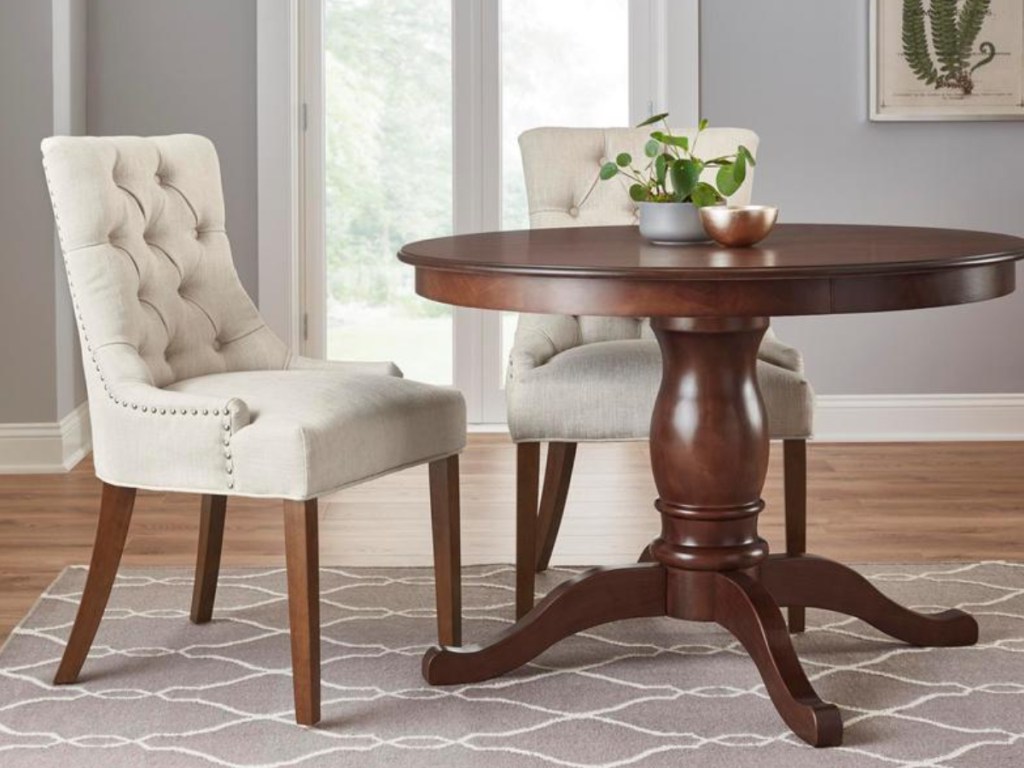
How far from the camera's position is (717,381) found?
2.44 m

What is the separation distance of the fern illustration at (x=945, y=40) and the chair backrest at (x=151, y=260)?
248 centimetres

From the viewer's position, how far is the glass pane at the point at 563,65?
475cm

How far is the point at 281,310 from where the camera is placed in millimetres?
4707

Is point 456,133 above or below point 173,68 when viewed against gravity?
below

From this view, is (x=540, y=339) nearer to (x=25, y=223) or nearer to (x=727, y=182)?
(x=727, y=182)

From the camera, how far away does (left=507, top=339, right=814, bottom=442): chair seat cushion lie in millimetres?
2717

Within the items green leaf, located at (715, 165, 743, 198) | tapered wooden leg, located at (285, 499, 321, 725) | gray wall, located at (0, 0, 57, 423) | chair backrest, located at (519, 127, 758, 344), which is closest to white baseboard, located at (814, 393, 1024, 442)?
chair backrest, located at (519, 127, 758, 344)

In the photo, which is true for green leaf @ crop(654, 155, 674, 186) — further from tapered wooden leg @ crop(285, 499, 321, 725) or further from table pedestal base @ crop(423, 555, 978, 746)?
tapered wooden leg @ crop(285, 499, 321, 725)

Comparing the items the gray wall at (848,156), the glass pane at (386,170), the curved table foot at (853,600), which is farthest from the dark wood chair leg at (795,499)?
the glass pane at (386,170)

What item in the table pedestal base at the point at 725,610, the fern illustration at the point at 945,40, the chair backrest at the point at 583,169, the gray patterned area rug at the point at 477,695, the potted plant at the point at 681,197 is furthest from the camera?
the fern illustration at the point at 945,40

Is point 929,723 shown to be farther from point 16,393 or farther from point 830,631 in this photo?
point 16,393

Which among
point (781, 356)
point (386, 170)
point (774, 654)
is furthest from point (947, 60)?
point (774, 654)

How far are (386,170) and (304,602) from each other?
2682mm

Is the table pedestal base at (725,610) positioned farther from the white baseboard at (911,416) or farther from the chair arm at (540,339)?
the white baseboard at (911,416)
